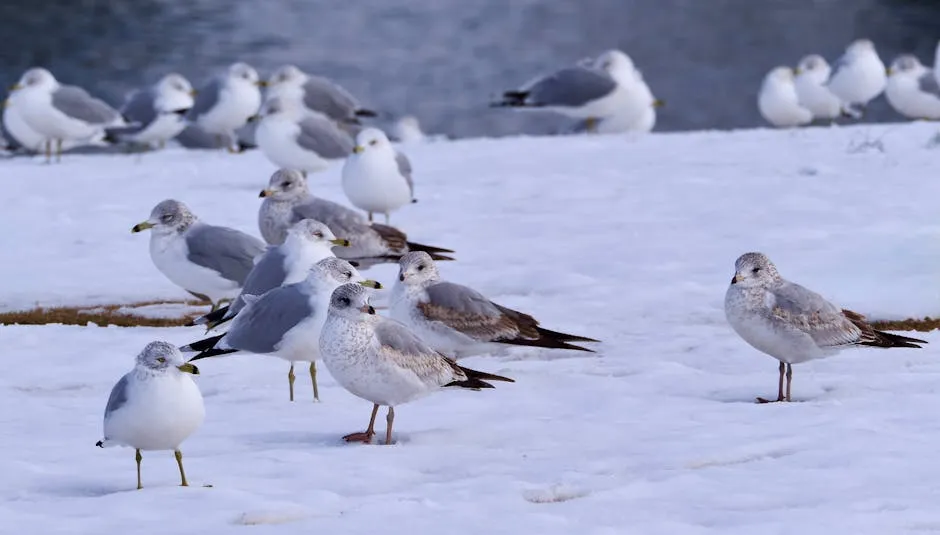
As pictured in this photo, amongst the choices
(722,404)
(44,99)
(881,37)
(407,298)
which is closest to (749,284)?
(722,404)

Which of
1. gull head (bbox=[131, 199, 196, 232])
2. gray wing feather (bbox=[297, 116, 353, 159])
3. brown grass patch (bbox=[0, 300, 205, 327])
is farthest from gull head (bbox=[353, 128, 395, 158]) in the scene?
gull head (bbox=[131, 199, 196, 232])

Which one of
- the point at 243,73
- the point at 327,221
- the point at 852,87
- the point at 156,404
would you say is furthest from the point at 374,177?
the point at 852,87

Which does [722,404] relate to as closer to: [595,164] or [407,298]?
[407,298]

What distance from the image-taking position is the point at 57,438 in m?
8.03

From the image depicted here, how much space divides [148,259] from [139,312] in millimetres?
1988

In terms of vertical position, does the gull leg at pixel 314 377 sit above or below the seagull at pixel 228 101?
below

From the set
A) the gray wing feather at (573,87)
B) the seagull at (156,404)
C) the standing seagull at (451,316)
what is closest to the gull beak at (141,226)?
the standing seagull at (451,316)

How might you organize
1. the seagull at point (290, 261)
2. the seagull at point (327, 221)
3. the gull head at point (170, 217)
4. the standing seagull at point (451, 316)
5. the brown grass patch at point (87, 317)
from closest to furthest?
the standing seagull at point (451, 316), the seagull at point (290, 261), the gull head at point (170, 217), the brown grass patch at point (87, 317), the seagull at point (327, 221)

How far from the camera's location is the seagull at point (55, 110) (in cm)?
A: 2041

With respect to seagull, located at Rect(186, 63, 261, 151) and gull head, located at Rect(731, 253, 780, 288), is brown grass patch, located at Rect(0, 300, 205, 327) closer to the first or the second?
gull head, located at Rect(731, 253, 780, 288)

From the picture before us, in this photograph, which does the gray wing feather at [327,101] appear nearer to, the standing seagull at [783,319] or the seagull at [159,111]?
the seagull at [159,111]

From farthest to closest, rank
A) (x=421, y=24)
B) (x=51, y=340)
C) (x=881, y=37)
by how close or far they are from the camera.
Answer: (x=421, y=24), (x=881, y=37), (x=51, y=340)

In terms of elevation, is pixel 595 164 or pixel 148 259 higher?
pixel 595 164

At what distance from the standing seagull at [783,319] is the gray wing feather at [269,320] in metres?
2.44
